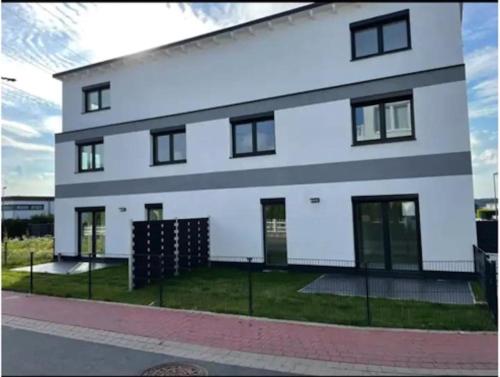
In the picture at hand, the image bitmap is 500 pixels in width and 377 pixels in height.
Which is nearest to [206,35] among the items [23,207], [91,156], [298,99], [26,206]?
[298,99]

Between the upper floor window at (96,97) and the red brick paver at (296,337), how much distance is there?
1058cm

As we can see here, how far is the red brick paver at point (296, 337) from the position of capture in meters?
4.96

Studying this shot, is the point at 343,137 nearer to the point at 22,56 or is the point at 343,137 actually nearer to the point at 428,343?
the point at 428,343

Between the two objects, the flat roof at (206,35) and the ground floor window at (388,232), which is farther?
the flat roof at (206,35)

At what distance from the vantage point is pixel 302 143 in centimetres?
1198

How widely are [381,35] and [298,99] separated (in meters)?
3.10

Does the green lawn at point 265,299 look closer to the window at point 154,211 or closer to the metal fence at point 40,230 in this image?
the window at point 154,211

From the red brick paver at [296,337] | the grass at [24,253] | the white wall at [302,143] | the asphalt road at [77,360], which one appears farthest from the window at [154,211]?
the asphalt road at [77,360]

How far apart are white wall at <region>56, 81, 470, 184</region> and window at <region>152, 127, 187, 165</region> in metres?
0.28

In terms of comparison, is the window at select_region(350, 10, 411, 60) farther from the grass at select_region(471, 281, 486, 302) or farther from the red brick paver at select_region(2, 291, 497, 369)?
the red brick paver at select_region(2, 291, 497, 369)

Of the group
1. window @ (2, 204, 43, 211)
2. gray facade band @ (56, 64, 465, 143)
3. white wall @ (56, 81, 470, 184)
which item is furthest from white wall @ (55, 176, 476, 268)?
window @ (2, 204, 43, 211)

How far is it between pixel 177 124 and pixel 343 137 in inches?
250

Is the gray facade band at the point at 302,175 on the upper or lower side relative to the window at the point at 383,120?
lower

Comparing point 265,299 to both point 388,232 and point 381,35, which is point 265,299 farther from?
point 381,35
